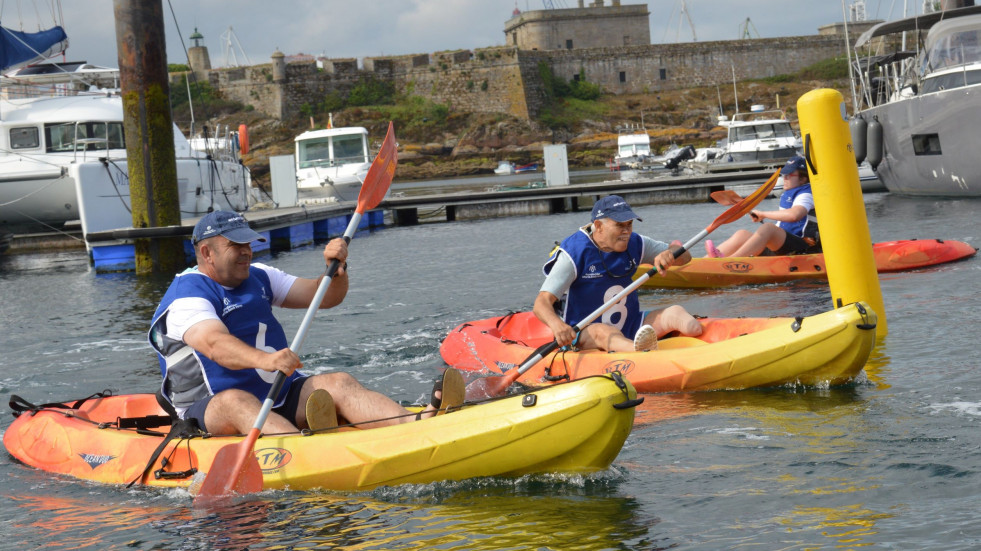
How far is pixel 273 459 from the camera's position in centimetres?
498

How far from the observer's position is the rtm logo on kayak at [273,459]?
496 centimetres

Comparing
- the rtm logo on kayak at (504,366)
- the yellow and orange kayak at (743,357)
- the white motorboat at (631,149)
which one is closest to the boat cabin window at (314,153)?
the rtm logo on kayak at (504,366)

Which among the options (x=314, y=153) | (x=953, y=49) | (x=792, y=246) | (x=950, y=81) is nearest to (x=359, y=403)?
(x=792, y=246)

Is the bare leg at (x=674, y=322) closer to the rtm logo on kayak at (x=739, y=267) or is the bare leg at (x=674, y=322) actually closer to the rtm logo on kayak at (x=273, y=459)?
the rtm logo on kayak at (x=273, y=459)

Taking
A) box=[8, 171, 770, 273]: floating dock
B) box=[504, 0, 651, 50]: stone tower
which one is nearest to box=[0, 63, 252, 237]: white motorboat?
box=[8, 171, 770, 273]: floating dock

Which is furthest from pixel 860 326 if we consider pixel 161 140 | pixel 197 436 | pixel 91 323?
Result: pixel 161 140

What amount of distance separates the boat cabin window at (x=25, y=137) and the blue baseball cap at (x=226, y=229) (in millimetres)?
16564

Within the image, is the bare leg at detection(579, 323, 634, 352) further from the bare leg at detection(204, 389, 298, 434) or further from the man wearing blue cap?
the man wearing blue cap

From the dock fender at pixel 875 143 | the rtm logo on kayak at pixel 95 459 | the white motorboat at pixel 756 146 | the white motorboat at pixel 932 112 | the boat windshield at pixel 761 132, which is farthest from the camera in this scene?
the boat windshield at pixel 761 132

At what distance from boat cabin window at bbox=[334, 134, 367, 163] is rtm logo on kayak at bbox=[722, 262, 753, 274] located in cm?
1743

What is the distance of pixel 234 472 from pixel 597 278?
288 cm

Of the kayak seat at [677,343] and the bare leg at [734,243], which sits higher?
the bare leg at [734,243]

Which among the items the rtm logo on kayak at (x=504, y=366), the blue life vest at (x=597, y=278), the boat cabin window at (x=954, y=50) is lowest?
the rtm logo on kayak at (x=504, y=366)

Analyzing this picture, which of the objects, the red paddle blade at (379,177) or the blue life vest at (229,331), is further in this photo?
the red paddle blade at (379,177)
